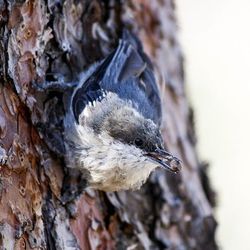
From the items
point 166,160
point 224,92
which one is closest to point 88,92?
point 166,160

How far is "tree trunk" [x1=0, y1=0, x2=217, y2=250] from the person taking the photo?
3434 mm

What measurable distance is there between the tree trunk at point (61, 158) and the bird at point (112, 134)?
3.7 inches

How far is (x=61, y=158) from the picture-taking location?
3770mm

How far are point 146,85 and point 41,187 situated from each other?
0.83 metres

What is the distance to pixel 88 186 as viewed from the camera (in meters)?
3.82

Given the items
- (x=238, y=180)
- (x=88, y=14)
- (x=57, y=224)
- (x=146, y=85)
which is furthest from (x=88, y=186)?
(x=238, y=180)

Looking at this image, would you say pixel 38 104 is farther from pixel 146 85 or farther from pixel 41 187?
pixel 146 85

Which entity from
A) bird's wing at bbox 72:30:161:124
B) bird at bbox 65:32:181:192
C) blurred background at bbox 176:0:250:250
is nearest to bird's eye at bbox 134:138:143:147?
bird at bbox 65:32:181:192

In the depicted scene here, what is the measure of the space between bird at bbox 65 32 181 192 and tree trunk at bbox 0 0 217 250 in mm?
94

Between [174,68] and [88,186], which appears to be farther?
[174,68]

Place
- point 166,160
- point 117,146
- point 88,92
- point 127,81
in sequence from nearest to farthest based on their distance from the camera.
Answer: point 166,160 < point 117,146 < point 88,92 < point 127,81

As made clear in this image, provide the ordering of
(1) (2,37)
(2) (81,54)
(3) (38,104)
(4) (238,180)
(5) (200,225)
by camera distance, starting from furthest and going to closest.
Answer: (4) (238,180) → (5) (200,225) → (2) (81,54) → (3) (38,104) → (1) (2,37)

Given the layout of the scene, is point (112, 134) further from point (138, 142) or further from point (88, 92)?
point (88, 92)

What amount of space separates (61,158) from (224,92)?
9.09 feet
